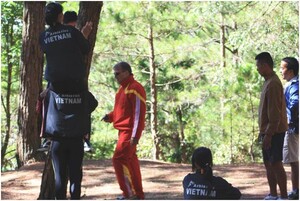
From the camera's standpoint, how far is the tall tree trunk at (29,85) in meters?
9.21

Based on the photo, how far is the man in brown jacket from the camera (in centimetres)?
547

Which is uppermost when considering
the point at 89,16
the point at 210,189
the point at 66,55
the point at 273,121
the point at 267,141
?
the point at 89,16

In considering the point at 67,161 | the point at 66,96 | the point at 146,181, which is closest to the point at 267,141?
the point at 67,161

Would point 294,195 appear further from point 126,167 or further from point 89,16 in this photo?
point 89,16

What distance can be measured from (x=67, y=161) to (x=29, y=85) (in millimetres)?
5149

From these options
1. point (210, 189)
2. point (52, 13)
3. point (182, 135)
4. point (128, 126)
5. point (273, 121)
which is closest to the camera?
point (210, 189)

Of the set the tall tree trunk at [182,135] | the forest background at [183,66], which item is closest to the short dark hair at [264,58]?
the forest background at [183,66]

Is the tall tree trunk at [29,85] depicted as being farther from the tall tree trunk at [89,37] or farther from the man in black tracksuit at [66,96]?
the man in black tracksuit at [66,96]

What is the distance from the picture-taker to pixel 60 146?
433 centimetres

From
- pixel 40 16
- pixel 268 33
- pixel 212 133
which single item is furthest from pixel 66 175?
pixel 212 133

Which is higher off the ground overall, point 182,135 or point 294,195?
point 182,135

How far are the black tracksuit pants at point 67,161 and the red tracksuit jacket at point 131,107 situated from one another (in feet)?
4.99

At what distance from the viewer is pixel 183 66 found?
71.3ft

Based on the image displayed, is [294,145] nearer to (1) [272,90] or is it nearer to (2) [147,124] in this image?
Result: (1) [272,90]
